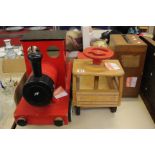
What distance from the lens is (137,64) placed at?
1.02 metres

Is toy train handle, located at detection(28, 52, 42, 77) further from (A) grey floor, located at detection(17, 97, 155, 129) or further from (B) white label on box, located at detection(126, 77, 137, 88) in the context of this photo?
(B) white label on box, located at detection(126, 77, 137, 88)

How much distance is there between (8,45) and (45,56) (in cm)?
62

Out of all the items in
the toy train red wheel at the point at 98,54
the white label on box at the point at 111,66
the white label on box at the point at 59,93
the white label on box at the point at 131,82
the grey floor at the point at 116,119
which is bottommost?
the grey floor at the point at 116,119

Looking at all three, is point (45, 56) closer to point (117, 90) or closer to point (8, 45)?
point (117, 90)

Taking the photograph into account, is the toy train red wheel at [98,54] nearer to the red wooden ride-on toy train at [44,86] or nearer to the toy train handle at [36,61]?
→ the red wooden ride-on toy train at [44,86]

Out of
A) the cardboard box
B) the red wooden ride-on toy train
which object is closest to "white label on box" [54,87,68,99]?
the red wooden ride-on toy train

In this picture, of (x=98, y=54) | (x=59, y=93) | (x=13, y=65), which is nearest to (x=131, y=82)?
(x=98, y=54)

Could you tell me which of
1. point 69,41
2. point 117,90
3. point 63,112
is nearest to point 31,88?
point 63,112

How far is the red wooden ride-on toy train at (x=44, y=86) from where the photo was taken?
78cm

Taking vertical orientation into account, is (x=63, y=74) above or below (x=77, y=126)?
above

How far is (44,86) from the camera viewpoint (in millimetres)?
767

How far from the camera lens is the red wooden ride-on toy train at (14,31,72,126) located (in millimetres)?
775

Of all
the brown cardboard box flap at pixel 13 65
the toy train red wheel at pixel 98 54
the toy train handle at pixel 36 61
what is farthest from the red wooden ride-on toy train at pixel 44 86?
the brown cardboard box flap at pixel 13 65

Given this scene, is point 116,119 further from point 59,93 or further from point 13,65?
point 13,65
